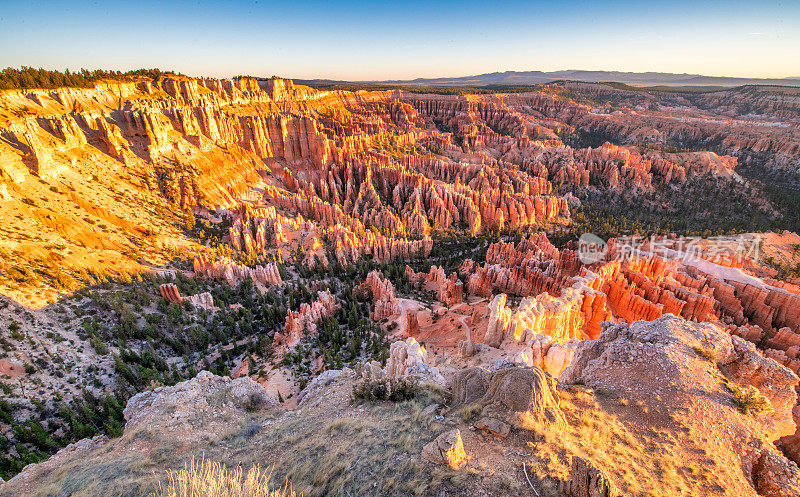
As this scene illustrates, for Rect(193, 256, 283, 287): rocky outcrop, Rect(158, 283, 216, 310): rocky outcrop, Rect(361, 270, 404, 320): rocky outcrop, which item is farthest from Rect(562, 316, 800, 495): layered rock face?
Rect(193, 256, 283, 287): rocky outcrop

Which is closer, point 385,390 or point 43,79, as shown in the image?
point 385,390

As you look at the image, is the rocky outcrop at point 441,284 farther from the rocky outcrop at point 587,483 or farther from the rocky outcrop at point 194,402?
the rocky outcrop at point 587,483

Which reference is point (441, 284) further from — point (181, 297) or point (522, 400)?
point (522, 400)

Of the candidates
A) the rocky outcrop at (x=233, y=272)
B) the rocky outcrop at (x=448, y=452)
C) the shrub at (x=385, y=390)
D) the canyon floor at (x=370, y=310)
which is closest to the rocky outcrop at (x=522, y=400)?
the canyon floor at (x=370, y=310)

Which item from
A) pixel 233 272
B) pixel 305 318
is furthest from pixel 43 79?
pixel 305 318

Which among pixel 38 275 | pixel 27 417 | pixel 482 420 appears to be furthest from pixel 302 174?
pixel 482 420

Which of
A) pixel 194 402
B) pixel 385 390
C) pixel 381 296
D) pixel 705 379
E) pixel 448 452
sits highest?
pixel 448 452

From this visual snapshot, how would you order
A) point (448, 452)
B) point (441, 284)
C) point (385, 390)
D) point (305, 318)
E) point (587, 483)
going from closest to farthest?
point (587, 483) → point (448, 452) → point (385, 390) → point (305, 318) → point (441, 284)

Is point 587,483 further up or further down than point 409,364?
further up
